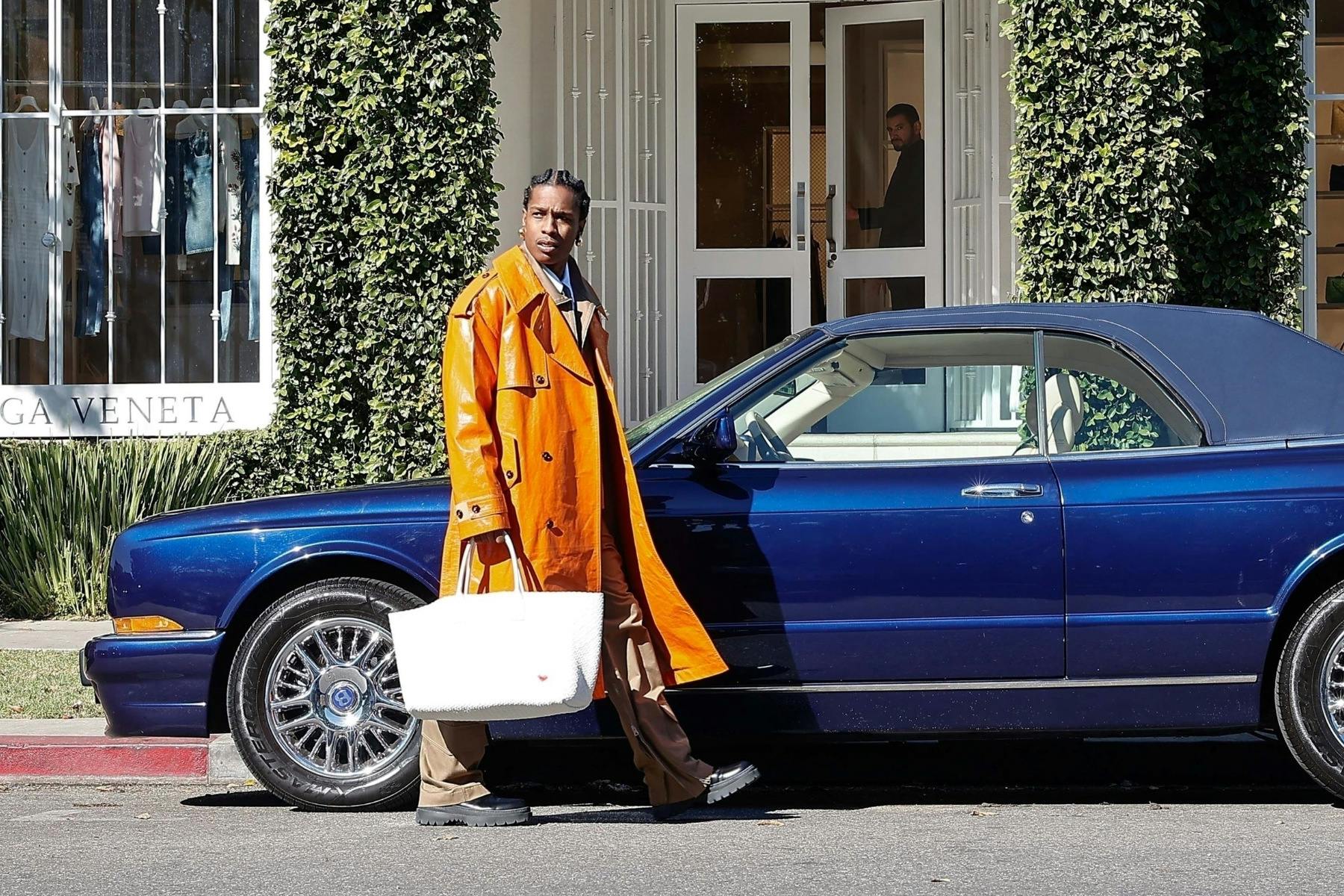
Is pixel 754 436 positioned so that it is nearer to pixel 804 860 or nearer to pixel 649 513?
pixel 649 513

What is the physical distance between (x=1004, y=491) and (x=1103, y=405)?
490 millimetres

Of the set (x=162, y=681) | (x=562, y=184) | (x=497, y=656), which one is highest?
(x=562, y=184)

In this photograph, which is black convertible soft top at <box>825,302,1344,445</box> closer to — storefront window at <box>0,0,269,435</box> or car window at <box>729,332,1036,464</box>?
car window at <box>729,332,1036,464</box>

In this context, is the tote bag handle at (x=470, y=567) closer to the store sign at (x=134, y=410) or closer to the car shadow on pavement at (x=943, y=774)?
the car shadow on pavement at (x=943, y=774)

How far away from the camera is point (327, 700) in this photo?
17.8ft

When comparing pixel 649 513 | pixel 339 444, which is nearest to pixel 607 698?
pixel 649 513

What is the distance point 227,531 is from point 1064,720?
8.69 ft

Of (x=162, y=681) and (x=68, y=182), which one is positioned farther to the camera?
(x=68, y=182)

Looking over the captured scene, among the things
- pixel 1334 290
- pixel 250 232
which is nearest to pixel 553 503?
pixel 250 232

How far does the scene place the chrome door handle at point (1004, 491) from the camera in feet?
17.2

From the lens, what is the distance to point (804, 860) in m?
4.75

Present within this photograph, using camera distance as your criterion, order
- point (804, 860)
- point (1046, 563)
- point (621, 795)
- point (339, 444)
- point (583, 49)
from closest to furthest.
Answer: point (804, 860)
point (1046, 563)
point (621, 795)
point (339, 444)
point (583, 49)

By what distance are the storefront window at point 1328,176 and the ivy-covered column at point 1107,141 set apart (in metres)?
1.39

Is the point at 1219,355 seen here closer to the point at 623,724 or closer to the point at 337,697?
the point at 623,724
